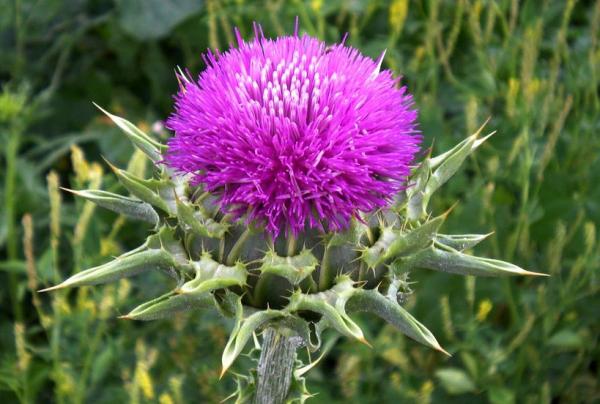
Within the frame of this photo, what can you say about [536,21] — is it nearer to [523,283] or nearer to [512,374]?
[523,283]

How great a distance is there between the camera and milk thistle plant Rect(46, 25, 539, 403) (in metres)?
1.48

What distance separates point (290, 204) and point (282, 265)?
0.11 meters

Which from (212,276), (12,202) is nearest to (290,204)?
(212,276)

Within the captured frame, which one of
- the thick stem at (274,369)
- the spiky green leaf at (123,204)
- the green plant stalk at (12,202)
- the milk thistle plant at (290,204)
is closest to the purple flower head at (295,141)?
the milk thistle plant at (290,204)

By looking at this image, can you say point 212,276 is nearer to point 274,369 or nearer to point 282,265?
point 282,265

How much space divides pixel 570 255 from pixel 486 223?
10.9 inches

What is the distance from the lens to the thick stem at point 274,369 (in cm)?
168

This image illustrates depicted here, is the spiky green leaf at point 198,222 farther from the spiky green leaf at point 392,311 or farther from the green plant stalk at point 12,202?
the green plant stalk at point 12,202

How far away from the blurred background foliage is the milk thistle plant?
1.26ft

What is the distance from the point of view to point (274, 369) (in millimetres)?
1696

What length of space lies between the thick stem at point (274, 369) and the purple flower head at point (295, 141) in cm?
27

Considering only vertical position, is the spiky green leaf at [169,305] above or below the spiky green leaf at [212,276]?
below

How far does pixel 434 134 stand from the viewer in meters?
2.53

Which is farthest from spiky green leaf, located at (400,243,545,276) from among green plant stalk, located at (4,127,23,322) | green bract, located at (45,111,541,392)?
green plant stalk, located at (4,127,23,322)
